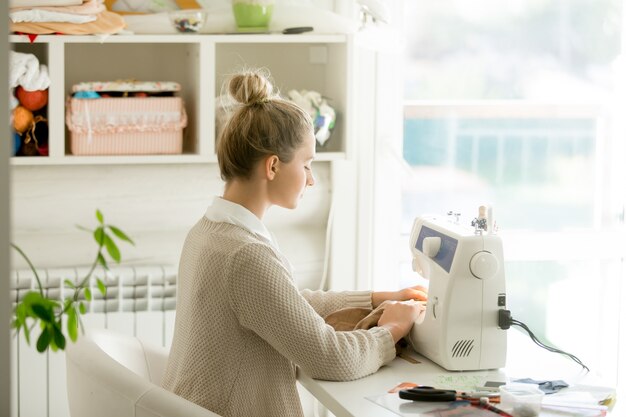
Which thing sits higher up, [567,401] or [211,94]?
[211,94]

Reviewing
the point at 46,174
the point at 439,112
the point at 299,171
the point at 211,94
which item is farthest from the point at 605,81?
the point at 46,174

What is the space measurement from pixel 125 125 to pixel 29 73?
290 millimetres

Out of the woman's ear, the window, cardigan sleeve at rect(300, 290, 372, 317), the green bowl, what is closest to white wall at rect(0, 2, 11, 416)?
the woman's ear

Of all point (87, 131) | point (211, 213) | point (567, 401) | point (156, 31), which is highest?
point (156, 31)

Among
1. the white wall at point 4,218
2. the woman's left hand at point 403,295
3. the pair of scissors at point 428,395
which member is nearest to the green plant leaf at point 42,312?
the white wall at point 4,218

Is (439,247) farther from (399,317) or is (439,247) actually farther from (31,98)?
(31,98)

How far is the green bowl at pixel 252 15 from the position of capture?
265cm

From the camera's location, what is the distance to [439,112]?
3.08m

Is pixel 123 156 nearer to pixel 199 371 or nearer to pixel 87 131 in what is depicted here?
pixel 87 131

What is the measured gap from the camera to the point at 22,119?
254 cm

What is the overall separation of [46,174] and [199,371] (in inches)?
43.8

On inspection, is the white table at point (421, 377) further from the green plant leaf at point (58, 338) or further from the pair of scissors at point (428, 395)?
the green plant leaf at point (58, 338)

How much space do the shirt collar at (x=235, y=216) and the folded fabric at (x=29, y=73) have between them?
2.69ft

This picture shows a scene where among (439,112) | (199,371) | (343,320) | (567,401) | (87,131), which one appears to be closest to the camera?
(567,401)
